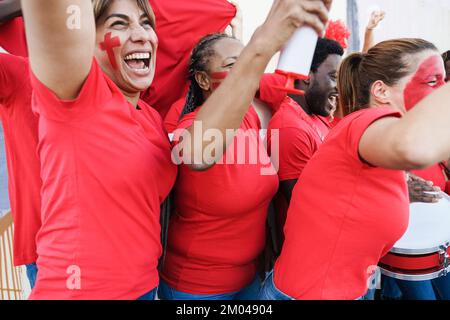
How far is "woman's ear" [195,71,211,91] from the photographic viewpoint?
1235mm

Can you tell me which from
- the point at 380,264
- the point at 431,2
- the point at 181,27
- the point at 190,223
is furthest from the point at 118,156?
the point at 431,2

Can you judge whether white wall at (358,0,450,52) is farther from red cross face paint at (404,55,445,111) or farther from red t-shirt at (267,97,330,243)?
red cross face paint at (404,55,445,111)

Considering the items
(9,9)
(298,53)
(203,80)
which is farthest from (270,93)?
(9,9)

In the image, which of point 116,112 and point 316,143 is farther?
point 316,143

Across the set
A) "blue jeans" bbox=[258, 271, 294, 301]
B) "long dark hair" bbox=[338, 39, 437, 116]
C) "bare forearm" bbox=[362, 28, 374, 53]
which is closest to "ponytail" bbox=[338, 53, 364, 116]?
"long dark hair" bbox=[338, 39, 437, 116]

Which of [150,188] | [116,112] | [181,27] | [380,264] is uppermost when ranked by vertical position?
[181,27]

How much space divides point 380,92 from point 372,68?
81 mm

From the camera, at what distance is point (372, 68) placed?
1069 mm

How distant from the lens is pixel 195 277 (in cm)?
108

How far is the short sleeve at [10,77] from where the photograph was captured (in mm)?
1031

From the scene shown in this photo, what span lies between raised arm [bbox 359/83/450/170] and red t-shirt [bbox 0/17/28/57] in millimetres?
1137
